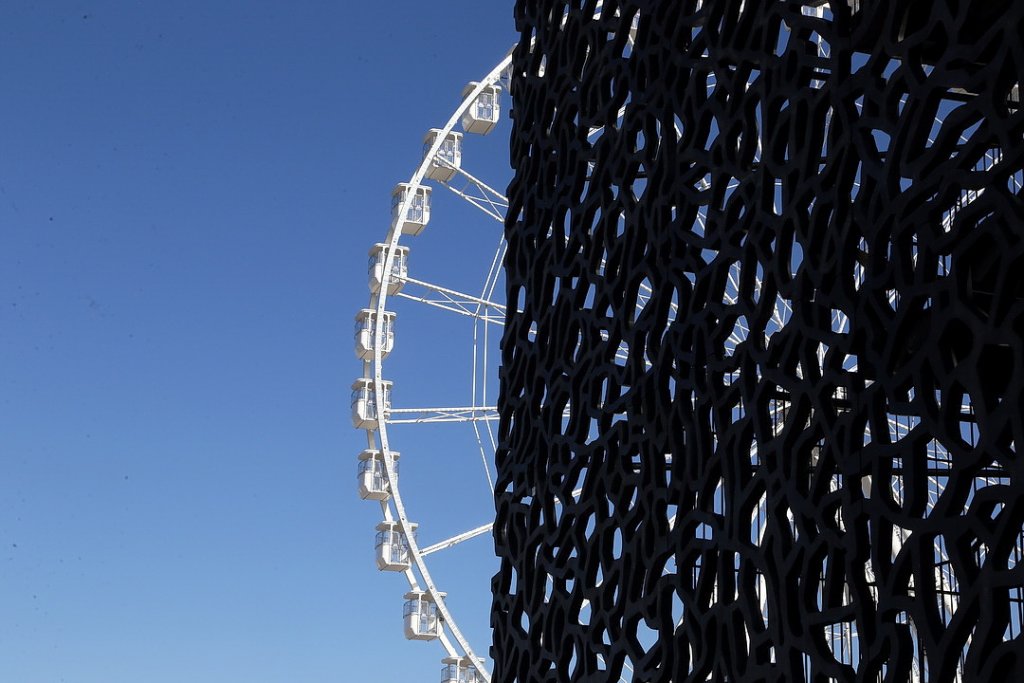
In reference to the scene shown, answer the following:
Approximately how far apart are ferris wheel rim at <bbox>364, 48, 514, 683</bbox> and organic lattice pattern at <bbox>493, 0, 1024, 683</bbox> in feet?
37.1

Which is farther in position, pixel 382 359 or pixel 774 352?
pixel 382 359

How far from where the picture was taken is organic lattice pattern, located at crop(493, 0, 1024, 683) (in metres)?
4.07

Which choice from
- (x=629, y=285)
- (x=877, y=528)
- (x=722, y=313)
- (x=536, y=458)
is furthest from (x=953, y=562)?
(x=536, y=458)

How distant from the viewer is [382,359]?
20.0 m

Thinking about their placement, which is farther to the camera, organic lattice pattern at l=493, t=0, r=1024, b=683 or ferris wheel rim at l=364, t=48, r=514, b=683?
ferris wheel rim at l=364, t=48, r=514, b=683

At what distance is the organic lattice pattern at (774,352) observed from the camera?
4.07 metres

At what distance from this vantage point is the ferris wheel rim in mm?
18734

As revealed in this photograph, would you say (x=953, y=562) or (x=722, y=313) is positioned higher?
(x=722, y=313)

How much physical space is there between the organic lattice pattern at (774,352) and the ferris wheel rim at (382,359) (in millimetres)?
11321

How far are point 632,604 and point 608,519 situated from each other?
0.49 meters

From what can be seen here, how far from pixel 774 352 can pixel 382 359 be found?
15.2m

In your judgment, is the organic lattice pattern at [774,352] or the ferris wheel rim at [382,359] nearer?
the organic lattice pattern at [774,352]

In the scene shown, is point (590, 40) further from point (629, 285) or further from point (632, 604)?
point (632, 604)

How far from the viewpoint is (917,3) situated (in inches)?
192
